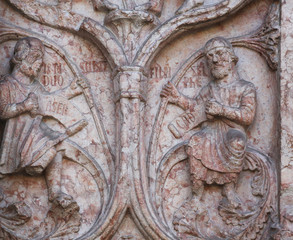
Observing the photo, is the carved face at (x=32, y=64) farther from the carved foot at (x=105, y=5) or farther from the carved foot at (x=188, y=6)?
the carved foot at (x=188, y=6)

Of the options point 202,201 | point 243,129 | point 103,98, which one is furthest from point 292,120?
point 103,98

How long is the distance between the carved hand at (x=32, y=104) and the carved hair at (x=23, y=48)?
397 millimetres

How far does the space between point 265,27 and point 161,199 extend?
6.83ft

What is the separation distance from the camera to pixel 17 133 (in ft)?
36.3

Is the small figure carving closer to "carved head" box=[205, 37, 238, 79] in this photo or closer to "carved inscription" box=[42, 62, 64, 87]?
"carved head" box=[205, 37, 238, 79]

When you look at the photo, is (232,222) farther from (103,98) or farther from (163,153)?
(103,98)

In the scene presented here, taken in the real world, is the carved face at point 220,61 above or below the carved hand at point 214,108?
above

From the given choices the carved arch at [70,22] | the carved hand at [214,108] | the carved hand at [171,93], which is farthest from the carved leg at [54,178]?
the carved hand at [214,108]

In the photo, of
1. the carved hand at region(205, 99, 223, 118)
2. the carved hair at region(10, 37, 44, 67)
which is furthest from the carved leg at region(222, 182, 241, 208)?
the carved hair at region(10, 37, 44, 67)

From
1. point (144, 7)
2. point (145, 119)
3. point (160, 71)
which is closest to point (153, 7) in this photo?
point (144, 7)

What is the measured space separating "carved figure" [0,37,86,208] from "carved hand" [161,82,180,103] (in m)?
0.91

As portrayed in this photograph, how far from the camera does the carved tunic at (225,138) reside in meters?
11.0

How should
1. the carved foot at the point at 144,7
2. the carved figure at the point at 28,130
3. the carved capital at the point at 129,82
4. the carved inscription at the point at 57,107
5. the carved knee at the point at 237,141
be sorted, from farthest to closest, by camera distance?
1. the carved foot at the point at 144,7
2. the carved inscription at the point at 57,107
3. the carved capital at the point at 129,82
4. the carved figure at the point at 28,130
5. the carved knee at the point at 237,141

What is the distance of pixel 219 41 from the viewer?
11.3 metres
